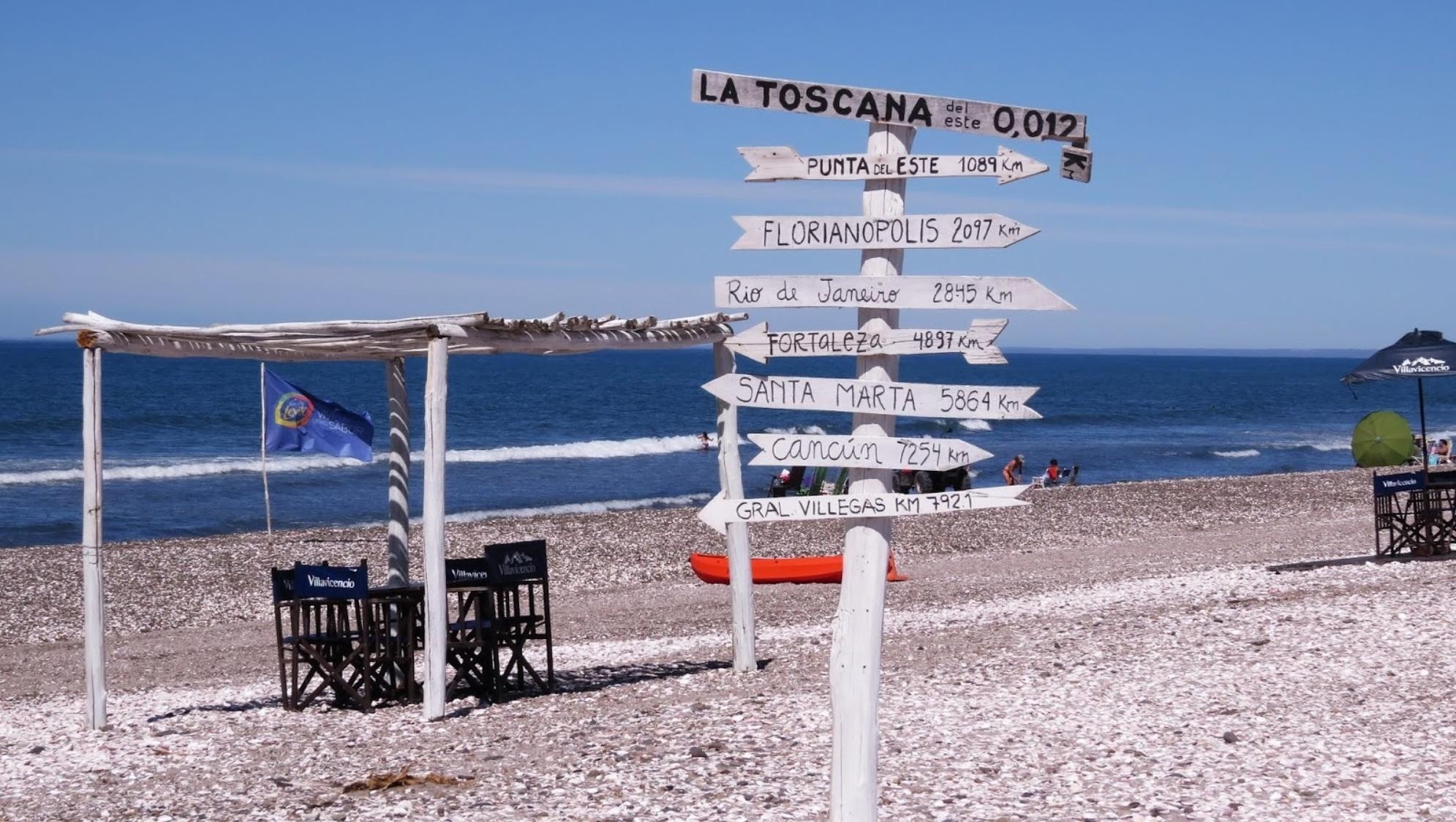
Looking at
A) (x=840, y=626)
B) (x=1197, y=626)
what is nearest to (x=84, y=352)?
(x=840, y=626)

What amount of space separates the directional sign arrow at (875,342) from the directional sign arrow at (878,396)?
9 cm

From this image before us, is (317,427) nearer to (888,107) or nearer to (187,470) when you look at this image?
(888,107)

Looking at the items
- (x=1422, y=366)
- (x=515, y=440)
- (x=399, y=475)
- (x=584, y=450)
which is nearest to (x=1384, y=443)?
(x=1422, y=366)

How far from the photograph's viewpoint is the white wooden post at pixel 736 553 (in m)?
9.85

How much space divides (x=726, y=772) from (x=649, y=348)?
419cm

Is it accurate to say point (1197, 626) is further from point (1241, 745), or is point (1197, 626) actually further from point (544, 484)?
point (544, 484)

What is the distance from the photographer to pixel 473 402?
8200 centimetres

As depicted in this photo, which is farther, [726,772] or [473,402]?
[473,402]

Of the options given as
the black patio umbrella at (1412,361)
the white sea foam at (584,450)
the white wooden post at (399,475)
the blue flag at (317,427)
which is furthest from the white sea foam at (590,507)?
the white wooden post at (399,475)

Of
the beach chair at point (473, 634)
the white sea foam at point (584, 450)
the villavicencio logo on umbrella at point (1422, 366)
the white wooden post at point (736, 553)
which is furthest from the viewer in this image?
the white sea foam at point (584, 450)

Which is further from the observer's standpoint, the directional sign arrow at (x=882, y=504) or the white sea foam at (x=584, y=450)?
the white sea foam at (x=584, y=450)

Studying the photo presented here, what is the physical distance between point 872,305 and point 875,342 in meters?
0.12

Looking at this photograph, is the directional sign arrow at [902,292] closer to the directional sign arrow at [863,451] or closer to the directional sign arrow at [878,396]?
the directional sign arrow at [878,396]

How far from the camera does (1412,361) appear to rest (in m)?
16.7
